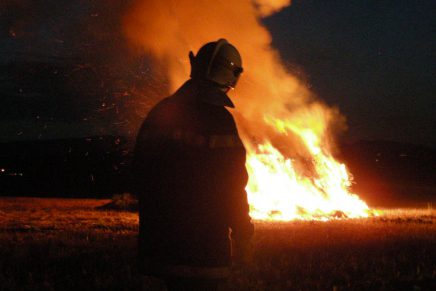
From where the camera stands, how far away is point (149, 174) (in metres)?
3.24

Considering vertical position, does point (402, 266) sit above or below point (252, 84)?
below

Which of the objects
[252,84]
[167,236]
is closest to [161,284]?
[167,236]

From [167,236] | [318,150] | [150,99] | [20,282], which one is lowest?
[20,282]

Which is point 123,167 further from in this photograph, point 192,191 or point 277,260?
point 192,191

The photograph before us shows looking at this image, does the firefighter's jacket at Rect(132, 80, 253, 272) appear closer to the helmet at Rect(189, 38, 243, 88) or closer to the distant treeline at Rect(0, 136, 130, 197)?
the helmet at Rect(189, 38, 243, 88)

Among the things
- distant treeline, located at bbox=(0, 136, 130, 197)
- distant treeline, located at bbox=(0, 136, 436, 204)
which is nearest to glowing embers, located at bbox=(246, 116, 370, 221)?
distant treeline, located at bbox=(0, 136, 130, 197)

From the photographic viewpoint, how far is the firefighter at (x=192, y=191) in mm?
3092

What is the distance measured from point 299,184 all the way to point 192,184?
16455 mm

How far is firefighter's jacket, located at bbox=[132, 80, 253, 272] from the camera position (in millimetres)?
3088

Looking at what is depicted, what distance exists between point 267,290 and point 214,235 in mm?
3513

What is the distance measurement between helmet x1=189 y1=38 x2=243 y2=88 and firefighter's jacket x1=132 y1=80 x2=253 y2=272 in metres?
0.26

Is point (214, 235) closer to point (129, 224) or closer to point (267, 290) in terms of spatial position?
point (267, 290)

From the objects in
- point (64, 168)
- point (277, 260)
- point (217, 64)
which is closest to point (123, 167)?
point (64, 168)

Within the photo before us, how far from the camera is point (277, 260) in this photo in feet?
26.7
